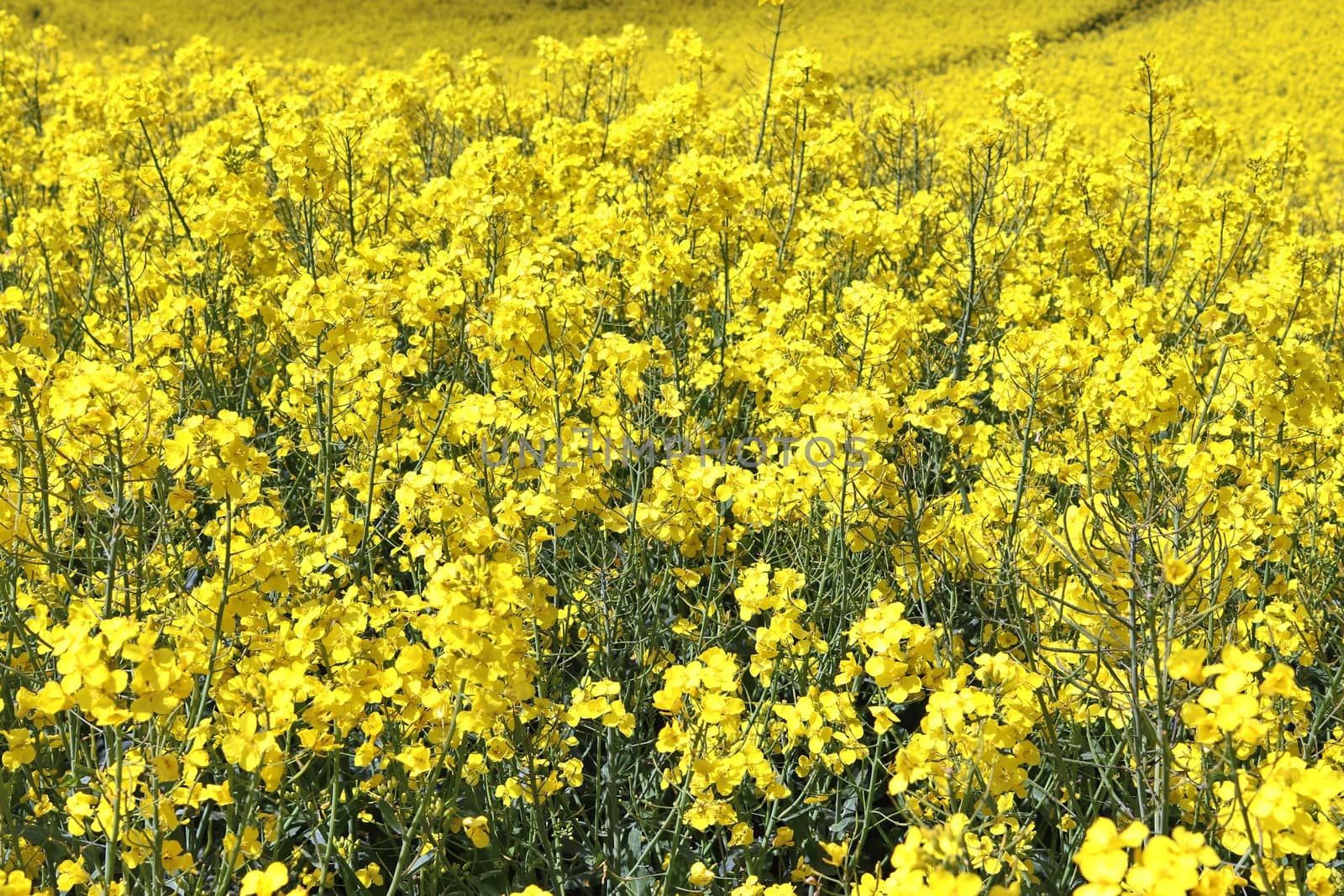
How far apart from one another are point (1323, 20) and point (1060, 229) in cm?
2466

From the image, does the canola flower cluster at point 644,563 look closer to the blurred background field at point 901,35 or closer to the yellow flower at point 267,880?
the yellow flower at point 267,880

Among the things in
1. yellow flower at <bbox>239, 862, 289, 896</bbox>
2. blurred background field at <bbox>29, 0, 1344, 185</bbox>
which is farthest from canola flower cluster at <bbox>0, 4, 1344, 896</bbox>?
blurred background field at <bbox>29, 0, 1344, 185</bbox>

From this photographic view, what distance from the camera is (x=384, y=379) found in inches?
101

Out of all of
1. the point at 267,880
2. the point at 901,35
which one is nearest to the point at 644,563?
the point at 267,880

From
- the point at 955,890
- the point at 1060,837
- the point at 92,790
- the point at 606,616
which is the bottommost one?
the point at 1060,837

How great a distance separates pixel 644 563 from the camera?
9.97ft

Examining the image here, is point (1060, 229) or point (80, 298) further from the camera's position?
point (1060, 229)

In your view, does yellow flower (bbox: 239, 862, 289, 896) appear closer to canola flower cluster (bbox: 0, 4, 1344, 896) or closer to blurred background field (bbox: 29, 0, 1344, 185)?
canola flower cluster (bbox: 0, 4, 1344, 896)

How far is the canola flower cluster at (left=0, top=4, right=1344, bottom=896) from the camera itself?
1804 mm

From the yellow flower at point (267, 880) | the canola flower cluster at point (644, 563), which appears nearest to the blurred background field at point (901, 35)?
the canola flower cluster at point (644, 563)

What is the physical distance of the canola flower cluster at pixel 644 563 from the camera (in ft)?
5.92

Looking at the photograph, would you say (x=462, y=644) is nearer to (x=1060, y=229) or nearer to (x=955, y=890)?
(x=955, y=890)

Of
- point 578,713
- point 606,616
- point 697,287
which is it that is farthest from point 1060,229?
point 578,713

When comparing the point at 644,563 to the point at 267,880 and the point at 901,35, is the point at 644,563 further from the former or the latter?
the point at 901,35
